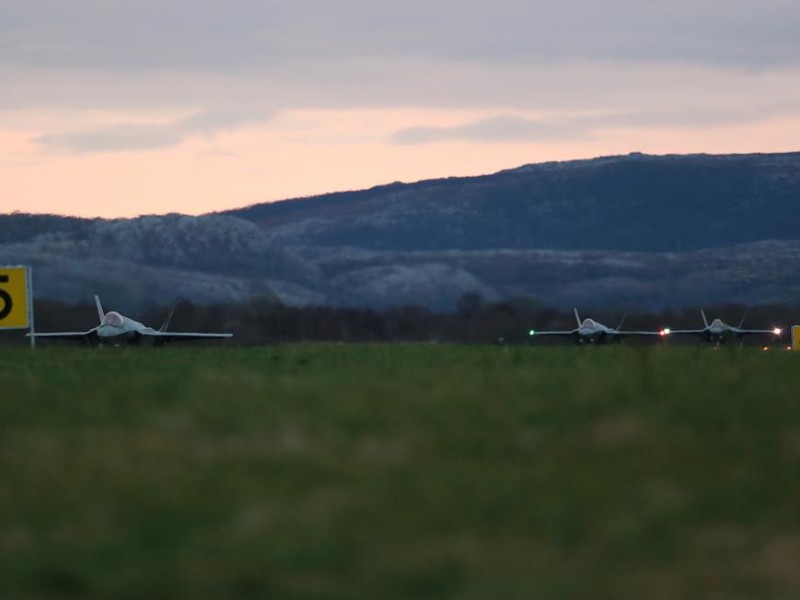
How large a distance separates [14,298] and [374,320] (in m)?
40.6

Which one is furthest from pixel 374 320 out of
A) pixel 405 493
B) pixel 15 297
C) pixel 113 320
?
pixel 405 493

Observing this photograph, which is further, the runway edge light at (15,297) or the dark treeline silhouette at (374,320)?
the dark treeline silhouette at (374,320)

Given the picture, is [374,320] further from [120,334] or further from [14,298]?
[14,298]

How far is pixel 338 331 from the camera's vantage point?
2788 inches

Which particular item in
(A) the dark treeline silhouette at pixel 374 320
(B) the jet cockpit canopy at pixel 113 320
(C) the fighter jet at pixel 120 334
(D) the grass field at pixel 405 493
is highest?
(D) the grass field at pixel 405 493

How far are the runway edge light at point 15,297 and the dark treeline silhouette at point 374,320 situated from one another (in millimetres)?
21467

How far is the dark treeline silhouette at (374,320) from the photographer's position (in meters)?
62.6

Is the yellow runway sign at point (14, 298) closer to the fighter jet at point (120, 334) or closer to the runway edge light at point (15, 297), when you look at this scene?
the runway edge light at point (15, 297)

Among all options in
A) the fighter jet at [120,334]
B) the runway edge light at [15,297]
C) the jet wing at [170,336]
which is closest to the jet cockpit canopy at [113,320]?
the fighter jet at [120,334]

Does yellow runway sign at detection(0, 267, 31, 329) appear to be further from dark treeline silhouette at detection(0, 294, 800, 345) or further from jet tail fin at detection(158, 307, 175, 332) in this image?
dark treeline silhouette at detection(0, 294, 800, 345)

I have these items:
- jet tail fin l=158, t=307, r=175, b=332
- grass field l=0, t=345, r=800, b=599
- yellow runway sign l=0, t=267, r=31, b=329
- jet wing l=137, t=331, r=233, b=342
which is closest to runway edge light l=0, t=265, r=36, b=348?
yellow runway sign l=0, t=267, r=31, b=329

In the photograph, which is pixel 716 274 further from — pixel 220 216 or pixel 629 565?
pixel 629 565

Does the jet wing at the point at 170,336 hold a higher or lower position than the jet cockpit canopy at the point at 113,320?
lower

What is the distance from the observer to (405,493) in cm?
1102
